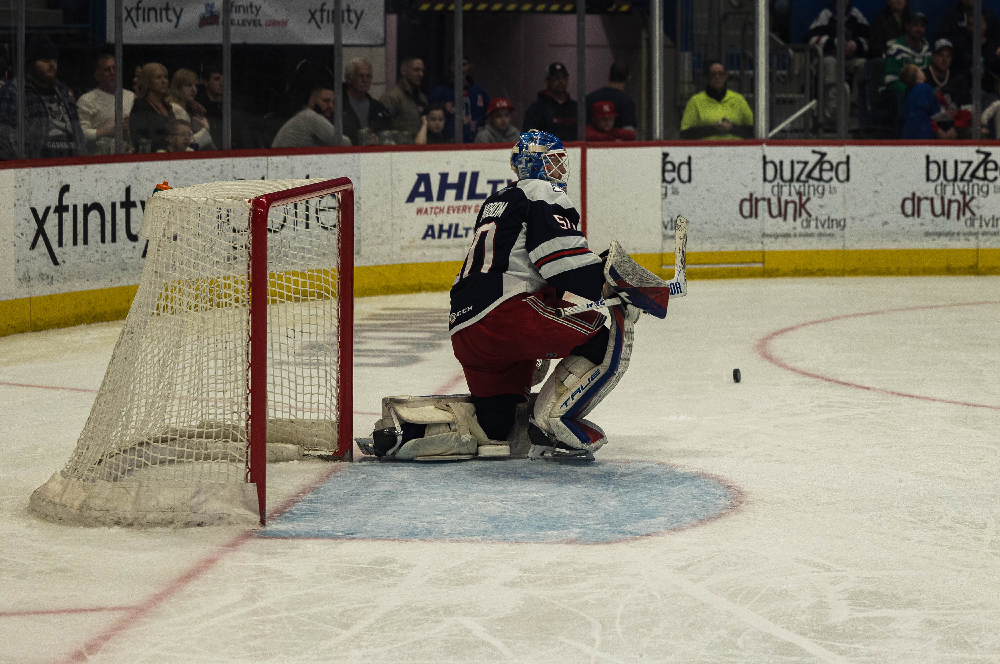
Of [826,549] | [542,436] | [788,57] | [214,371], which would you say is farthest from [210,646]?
[788,57]

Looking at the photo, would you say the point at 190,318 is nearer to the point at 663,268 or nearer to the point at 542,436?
the point at 542,436

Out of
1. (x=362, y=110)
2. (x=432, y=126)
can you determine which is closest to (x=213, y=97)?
(x=362, y=110)

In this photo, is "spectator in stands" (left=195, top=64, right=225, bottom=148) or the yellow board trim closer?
"spectator in stands" (left=195, top=64, right=225, bottom=148)

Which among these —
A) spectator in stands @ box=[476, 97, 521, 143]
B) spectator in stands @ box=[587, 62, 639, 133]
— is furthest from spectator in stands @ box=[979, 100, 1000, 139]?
spectator in stands @ box=[476, 97, 521, 143]

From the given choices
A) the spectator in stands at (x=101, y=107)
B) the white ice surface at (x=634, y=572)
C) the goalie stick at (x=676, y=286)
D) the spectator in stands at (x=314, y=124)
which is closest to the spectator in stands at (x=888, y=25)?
the spectator in stands at (x=314, y=124)

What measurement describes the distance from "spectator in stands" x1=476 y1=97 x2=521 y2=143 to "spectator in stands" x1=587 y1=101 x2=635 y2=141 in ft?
1.97

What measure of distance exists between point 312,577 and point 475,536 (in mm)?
587

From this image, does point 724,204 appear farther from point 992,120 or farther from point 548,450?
point 548,450

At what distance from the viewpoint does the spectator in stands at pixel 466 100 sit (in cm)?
1102

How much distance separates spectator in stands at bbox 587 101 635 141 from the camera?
11.5 metres

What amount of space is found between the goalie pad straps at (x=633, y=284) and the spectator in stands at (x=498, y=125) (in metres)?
6.13

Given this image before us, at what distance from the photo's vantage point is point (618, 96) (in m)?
11.5

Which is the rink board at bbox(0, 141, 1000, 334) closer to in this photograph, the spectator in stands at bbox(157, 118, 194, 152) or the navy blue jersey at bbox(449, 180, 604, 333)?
the spectator in stands at bbox(157, 118, 194, 152)

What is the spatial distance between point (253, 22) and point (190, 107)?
83cm
